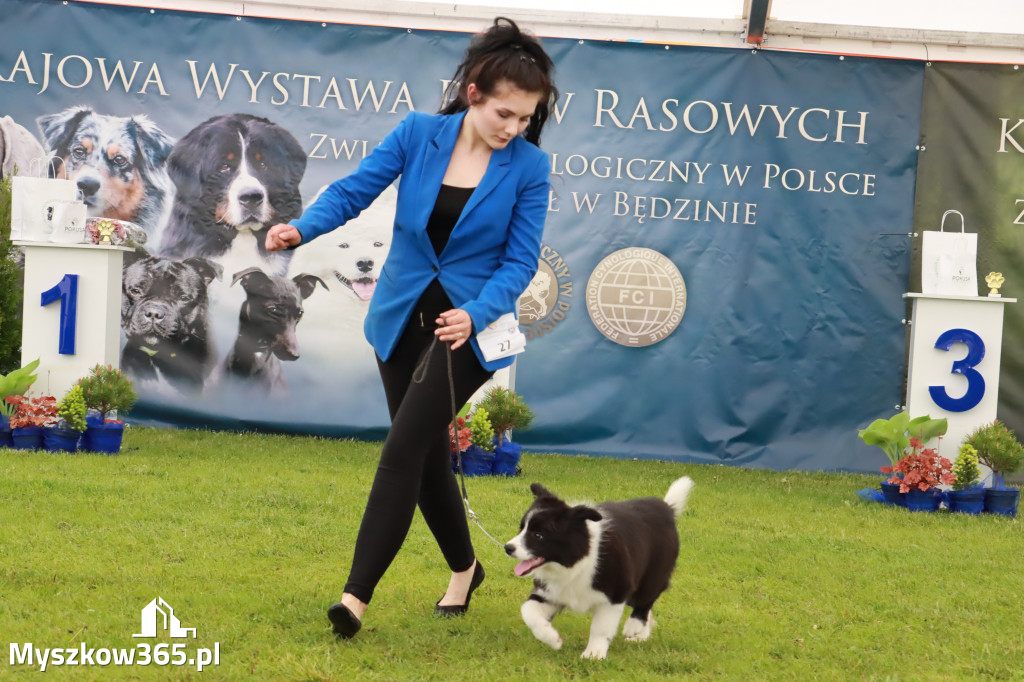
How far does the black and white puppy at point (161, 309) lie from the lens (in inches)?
270

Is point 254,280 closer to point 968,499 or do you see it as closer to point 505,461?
point 505,461

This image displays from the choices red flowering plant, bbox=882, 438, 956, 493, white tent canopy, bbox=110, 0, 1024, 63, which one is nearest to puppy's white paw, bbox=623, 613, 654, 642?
red flowering plant, bbox=882, 438, 956, 493

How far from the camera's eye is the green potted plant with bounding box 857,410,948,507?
5.58 meters

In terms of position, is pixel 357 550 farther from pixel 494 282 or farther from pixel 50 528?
pixel 50 528

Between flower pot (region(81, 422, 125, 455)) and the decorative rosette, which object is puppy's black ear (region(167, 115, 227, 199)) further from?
flower pot (region(81, 422, 125, 455))

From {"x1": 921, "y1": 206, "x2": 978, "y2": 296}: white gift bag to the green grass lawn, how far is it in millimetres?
1263

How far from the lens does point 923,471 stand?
5465 mm

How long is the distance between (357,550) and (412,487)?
207mm

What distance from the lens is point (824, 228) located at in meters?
6.91

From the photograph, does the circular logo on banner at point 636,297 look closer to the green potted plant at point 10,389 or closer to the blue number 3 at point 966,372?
the blue number 3 at point 966,372

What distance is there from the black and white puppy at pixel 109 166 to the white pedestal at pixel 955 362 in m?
4.62

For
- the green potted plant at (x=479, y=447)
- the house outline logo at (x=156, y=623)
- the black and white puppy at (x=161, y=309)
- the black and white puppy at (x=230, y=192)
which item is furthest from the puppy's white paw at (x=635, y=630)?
the black and white puppy at (x=161, y=309)

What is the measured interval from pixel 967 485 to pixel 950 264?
1.22 meters

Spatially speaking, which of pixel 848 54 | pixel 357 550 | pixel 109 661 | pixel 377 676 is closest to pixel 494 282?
pixel 357 550
